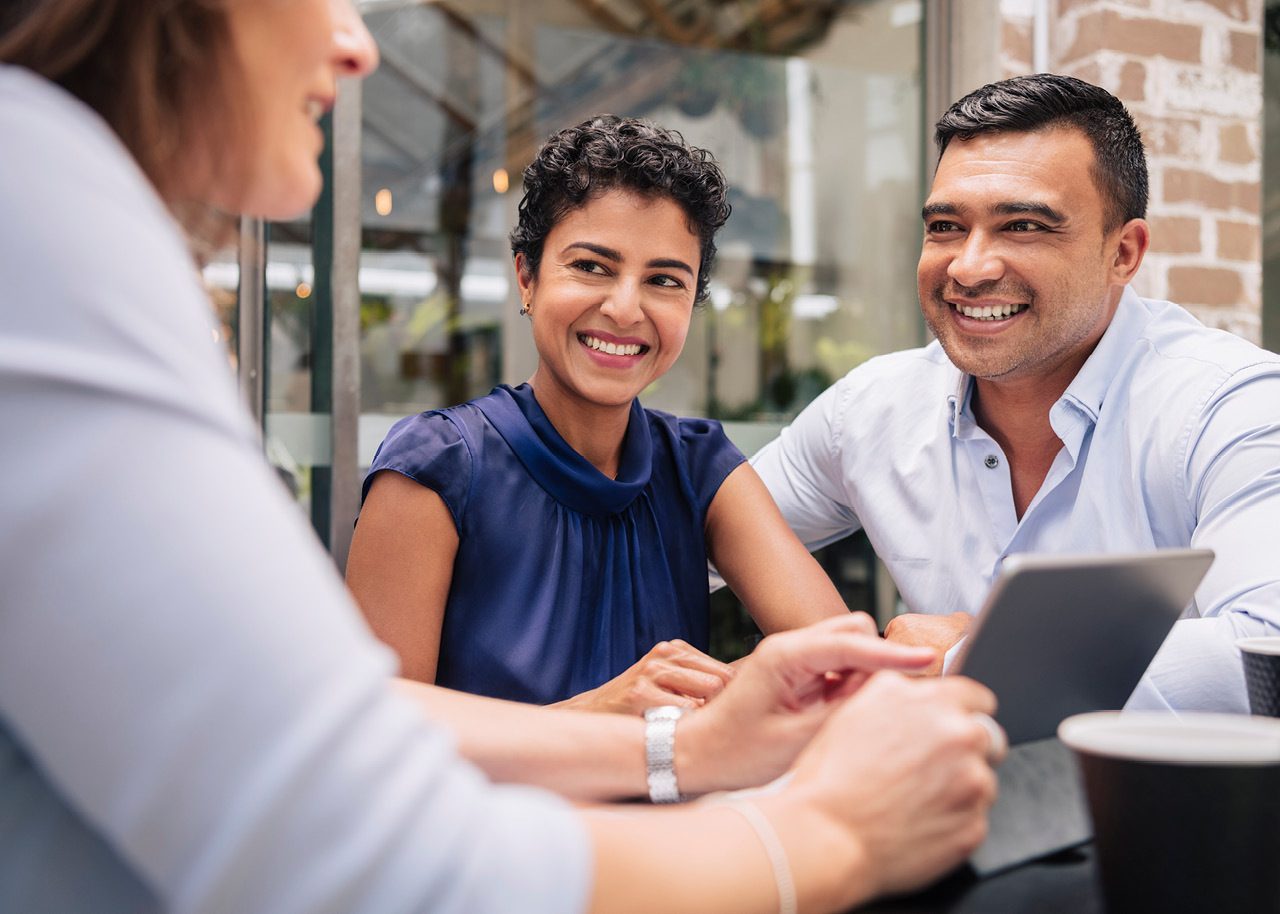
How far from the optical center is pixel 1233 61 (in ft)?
8.60

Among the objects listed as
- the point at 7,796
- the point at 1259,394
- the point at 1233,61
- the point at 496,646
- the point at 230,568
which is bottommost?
the point at 496,646

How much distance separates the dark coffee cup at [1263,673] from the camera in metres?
0.82

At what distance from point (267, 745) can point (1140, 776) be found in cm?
40

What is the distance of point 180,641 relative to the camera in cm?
44

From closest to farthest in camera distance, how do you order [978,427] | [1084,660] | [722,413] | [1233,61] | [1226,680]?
[1084,660] → [1226,680] → [978,427] → [1233,61] → [722,413]

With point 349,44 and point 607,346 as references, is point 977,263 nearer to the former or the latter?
point 607,346

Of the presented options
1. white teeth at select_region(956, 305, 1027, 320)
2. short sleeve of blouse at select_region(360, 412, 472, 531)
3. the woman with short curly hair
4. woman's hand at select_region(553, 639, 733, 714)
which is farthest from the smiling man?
short sleeve of blouse at select_region(360, 412, 472, 531)

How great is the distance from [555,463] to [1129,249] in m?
1.10

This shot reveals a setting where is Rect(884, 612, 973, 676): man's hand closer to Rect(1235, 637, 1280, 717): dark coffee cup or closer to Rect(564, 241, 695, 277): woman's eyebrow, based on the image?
Rect(1235, 637, 1280, 717): dark coffee cup

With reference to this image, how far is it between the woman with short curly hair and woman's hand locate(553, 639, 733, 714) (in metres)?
0.23

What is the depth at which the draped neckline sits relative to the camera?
5.50 ft

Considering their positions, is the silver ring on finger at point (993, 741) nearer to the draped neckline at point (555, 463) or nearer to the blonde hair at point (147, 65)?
the blonde hair at point (147, 65)

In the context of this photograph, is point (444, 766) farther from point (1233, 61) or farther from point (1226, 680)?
point (1233, 61)

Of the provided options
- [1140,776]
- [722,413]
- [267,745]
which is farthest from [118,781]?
[722,413]
